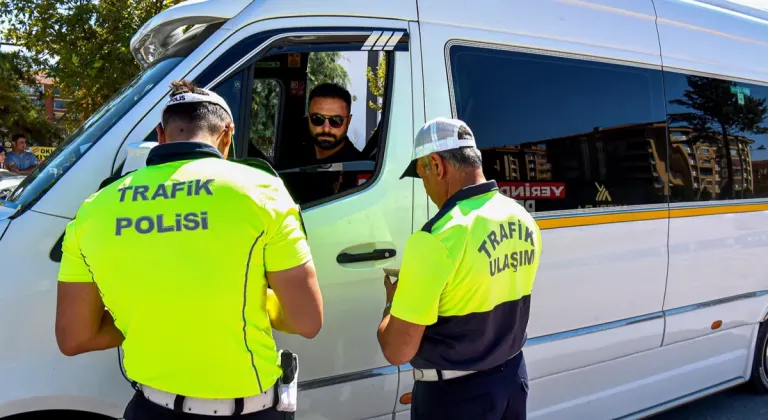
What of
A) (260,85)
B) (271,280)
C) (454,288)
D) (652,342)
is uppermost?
→ (260,85)

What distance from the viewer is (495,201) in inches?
83.8

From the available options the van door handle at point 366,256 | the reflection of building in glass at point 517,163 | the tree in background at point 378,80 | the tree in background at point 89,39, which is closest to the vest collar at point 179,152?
the van door handle at point 366,256

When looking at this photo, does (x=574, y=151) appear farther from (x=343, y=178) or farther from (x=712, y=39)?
(x=712, y=39)

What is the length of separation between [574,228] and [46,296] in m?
2.45

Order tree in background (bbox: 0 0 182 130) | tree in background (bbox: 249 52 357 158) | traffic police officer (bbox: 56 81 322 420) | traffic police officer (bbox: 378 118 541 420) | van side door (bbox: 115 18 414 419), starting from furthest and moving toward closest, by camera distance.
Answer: tree in background (bbox: 0 0 182 130) → tree in background (bbox: 249 52 357 158) → van side door (bbox: 115 18 414 419) → traffic police officer (bbox: 378 118 541 420) → traffic police officer (bbox: 56 81 322 420)

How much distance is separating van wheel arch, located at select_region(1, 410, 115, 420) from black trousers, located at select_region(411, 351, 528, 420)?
1.22 metres

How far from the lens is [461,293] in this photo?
2002 millimetres

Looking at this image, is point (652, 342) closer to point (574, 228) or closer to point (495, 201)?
point (574, 228)

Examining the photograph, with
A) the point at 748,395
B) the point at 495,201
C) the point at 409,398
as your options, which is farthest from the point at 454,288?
the point at 748,395

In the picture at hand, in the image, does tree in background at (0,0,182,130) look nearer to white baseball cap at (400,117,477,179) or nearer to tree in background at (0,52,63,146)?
tree in background at (0,52,63,146)

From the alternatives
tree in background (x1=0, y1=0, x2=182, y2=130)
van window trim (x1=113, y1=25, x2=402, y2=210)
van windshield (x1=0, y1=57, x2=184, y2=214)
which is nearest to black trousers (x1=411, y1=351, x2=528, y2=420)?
van window trim (x1=113, y1=25, x2=402, y2=210)

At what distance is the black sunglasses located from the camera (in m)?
2.87

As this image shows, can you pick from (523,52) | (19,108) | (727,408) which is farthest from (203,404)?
(19,108)

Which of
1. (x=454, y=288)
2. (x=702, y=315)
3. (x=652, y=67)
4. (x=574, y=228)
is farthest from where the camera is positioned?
(x=702, y=315)
